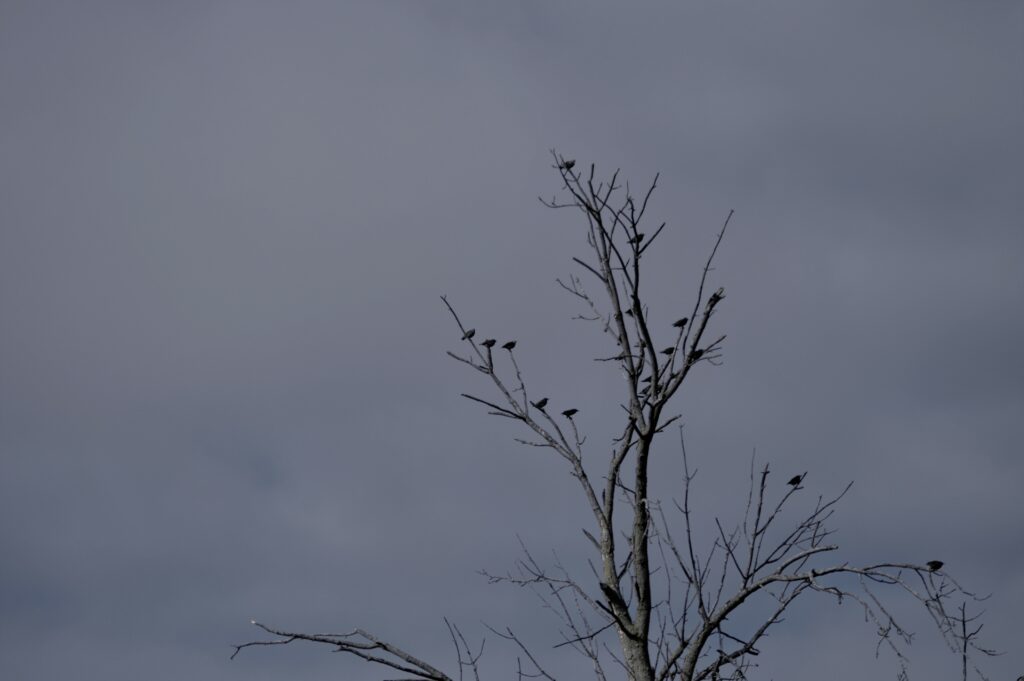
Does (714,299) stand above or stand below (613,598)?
above

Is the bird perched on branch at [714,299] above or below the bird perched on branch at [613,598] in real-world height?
above

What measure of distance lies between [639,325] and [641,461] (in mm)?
785

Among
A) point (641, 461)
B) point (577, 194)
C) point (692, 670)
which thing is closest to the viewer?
point (692, 670)

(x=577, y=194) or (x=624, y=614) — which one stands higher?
(x=577, y=194)

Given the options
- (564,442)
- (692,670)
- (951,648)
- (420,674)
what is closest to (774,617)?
(692,670)

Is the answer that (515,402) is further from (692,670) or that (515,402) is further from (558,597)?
(692,670)

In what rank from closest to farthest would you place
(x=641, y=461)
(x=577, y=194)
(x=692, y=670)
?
1. (x=692, y=670)
2. (x=641, y=461)
3. (x=577, y=194)

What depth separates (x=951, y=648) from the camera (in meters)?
5.08

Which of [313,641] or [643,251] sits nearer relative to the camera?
[313,641]

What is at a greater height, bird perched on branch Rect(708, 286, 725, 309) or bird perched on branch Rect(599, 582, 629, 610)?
bird perched on branch Rect(708, 286, 725, 309)

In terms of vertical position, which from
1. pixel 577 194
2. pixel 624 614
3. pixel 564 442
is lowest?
pixel 624 614

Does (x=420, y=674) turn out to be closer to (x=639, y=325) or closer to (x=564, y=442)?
(x=564, y=442)

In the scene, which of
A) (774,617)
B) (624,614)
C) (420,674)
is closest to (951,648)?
(774,617)

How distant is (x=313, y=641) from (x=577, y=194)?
306 cm
